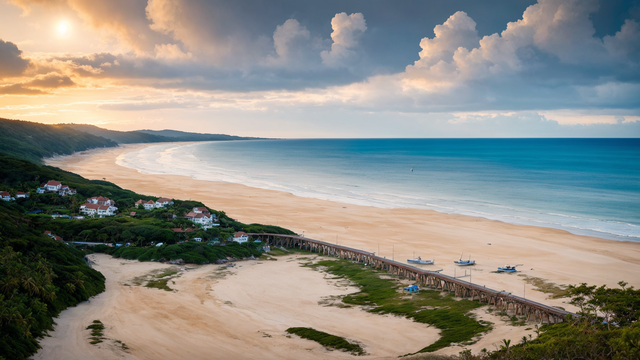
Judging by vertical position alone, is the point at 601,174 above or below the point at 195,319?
above

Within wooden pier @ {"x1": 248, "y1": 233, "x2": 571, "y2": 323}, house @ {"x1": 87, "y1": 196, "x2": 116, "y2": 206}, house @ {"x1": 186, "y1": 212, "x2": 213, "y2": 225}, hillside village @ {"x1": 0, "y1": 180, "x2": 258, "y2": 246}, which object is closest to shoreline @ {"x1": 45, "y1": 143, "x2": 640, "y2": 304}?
wooden pier @ {"x1": 248, "y1": 233, "x2": 571, "y2": 323}

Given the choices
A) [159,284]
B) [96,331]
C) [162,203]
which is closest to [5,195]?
[162,203]

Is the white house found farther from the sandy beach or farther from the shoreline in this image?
the shoreline

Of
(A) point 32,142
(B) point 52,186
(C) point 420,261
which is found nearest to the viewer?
(C) point 420,261

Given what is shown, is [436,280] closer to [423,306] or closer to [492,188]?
[423,306]

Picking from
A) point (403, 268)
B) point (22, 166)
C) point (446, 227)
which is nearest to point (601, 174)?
point (446, 227)

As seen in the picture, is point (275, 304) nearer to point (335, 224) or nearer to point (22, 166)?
point (335, 224)
